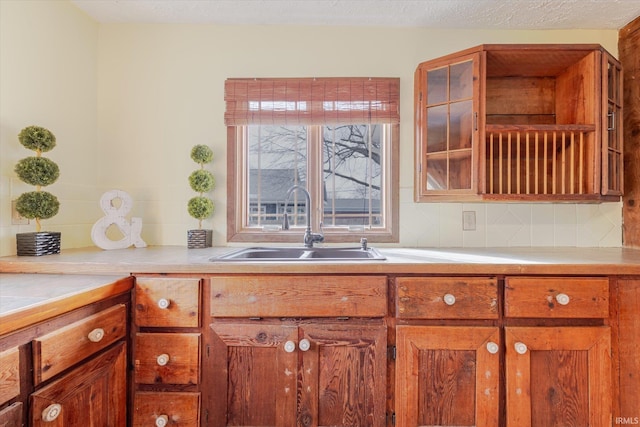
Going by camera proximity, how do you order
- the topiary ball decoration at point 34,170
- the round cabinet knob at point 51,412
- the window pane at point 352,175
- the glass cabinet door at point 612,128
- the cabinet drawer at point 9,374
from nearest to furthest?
the cabinet drawer at point 9,374
the round cabinet knob at point 51,412
the topiary ball decoration at point 34,170
the glass cabinet door at point 612,128
the window pane at point 352,175

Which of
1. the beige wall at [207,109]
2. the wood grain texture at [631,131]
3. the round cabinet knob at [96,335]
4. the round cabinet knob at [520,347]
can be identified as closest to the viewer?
the round cabinet knob at [96,335]

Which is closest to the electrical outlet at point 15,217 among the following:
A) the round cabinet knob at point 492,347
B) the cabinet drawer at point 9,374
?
the cabinet drawer at point 9,374

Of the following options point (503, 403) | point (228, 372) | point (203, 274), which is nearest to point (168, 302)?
point (203, 274)

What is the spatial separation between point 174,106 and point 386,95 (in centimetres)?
131

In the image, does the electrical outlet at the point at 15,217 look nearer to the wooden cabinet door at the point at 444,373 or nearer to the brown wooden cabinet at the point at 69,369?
the brown wooden cabinet at the point at 69,369

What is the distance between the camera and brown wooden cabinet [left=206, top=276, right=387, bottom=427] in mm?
1310

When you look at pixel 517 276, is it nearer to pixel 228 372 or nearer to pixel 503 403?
pixel 503 403

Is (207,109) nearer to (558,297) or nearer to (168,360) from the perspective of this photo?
(168,360)

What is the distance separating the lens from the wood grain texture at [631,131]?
71.4 inches

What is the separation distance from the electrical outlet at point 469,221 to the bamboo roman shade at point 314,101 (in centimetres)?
71

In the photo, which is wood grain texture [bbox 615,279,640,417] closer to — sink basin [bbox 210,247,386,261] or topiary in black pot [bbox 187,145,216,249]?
sink basin [bbox 210,247,386,261]

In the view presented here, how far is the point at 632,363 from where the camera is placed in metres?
1.29

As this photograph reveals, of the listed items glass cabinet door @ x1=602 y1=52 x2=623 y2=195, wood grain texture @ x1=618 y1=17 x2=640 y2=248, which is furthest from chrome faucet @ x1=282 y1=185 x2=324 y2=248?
wood grain texture @ x1=618 y1=17 x2=640 y2=248

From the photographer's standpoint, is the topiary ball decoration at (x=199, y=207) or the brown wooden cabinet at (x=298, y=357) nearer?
the brown wooden cabinet at (x=298, y=357)
